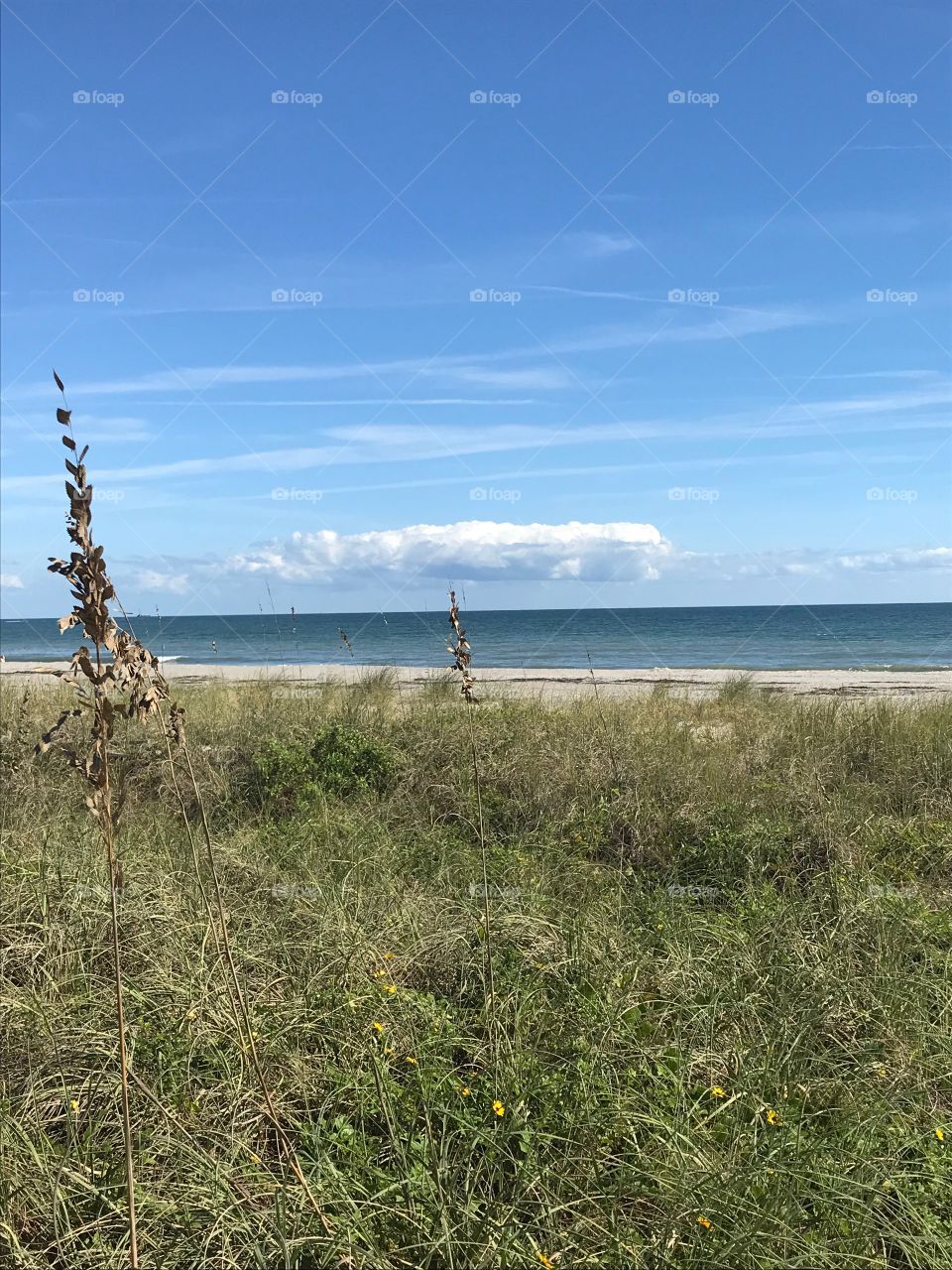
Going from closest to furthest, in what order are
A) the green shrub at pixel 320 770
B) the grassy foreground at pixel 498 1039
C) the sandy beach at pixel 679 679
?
the grassy foreground at pixel 498 1039 → the green shrub at pixel 320 770 → the sandy beach at pixel 679 679

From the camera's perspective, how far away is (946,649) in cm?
3872

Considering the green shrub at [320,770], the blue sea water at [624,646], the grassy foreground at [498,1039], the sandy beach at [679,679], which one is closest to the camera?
the grassy foreground at [498,1039]

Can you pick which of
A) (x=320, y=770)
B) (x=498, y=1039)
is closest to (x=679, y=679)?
(x=320, y=770)

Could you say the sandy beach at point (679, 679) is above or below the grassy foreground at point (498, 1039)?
above

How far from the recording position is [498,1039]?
347 cm

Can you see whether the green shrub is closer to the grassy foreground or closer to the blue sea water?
the grassy foreground

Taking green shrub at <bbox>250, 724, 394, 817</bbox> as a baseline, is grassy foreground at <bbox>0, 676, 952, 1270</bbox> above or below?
below

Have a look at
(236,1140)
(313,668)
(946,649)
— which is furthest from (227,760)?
(946,649)

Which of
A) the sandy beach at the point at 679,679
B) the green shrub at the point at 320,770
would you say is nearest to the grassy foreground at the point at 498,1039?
the green shrub at the point at 320,770

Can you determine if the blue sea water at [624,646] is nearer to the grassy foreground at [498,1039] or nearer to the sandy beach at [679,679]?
the sandy beach at [679,679]

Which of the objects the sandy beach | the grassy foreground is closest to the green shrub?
the grassy foreground

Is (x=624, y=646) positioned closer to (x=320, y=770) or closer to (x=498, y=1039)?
(x=320, y=770)

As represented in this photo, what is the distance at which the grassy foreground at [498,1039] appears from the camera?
8.41 feet

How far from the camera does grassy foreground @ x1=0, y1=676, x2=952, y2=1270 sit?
8.41 feet
